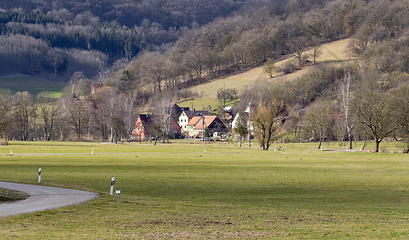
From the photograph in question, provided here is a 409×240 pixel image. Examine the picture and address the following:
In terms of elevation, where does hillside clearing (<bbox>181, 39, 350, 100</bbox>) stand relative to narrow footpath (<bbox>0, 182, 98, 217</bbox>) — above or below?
above

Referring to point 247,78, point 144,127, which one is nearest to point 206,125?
point 144,127

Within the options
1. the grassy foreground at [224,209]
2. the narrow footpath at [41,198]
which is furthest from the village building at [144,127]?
the narrow footpath at [41,198]

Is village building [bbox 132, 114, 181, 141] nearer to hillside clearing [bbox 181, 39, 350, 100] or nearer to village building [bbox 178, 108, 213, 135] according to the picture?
village building [bbox 178, 108, 213, 135]

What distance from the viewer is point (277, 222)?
1488 centimetres

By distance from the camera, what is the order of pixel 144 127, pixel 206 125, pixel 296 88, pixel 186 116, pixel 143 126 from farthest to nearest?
pixel 186 116, pixel 206 125, pixel 144 127, pixel 143 126, pixel 296 88

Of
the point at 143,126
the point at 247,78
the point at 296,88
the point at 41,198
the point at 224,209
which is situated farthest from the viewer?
the point at 247,78

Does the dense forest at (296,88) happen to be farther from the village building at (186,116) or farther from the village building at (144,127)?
the village building at (186,116)

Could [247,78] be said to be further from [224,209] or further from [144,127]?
[224,209]

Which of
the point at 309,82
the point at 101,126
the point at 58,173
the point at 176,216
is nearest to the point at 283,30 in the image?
the point at 309,82

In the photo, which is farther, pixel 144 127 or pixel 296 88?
pixel 144 127

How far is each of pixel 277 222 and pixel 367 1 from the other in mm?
207250

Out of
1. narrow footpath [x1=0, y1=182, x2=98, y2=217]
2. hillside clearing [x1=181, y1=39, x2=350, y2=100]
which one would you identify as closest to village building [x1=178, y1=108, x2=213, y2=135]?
hillside clearing [x1=181, y1=39, x2=350, y2=100]

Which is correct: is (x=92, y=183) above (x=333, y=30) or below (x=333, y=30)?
below

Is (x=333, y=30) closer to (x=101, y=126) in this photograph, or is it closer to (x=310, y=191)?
(x=101, y=126)
